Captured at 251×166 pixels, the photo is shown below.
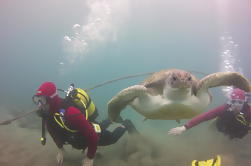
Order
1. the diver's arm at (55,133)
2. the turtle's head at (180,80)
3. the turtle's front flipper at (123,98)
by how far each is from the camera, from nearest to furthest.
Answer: the turtle's head at (180,80), the diver's arm at (55,133), the turtle's front flipper at (123,98)

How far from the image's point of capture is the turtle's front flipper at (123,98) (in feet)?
14.7

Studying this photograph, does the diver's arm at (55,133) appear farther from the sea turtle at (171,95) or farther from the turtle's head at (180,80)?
the turtle's head at (180,80)

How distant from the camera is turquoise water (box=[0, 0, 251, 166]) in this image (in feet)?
20.3

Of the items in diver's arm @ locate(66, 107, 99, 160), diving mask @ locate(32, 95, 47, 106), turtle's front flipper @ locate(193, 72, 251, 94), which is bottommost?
diver's arm @ locate(66, 107, 99, 160)

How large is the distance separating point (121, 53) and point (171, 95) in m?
95.1

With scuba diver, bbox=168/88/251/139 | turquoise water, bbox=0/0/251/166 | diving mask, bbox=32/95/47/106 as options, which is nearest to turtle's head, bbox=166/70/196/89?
scuba diver, bbox=168/88/251/139

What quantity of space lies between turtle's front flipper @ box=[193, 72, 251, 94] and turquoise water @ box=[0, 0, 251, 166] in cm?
187

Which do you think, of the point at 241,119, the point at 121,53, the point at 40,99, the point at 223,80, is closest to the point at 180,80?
the point at 223,80

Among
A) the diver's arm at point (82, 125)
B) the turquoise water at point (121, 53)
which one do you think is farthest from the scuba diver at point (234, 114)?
the diver's arm at point (82, 125)

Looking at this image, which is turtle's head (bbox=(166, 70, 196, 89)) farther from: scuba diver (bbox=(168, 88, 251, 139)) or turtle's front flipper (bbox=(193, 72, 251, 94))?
scuba diver (bbox=(168, 88, 251, 139))


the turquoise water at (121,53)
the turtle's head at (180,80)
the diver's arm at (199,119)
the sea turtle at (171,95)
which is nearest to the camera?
the turtle's head at (180,80)

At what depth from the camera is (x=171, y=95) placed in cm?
419

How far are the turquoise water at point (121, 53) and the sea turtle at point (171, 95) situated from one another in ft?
4.57

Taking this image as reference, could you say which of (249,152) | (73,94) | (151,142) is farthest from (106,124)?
(249,152)
